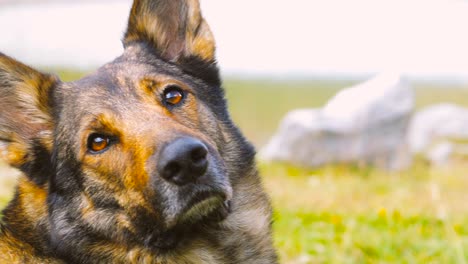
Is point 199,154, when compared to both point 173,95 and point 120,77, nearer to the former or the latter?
point 173,95

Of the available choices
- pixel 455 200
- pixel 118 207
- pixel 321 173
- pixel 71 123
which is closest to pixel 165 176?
pixel 118 207

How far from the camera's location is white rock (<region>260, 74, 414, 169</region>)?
11.6 metres

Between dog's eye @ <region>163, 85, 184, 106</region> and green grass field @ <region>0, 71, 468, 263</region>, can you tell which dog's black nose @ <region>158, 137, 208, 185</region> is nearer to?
dog's eye @ <region>163, 85, 184, 106</region>

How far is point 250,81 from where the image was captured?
20.4 metres

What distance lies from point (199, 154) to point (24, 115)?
1380 mm

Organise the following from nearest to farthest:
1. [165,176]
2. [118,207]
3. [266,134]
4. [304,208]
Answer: [165,176]
[118,207]
[304,208]
[266,134]

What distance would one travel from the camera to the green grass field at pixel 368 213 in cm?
627

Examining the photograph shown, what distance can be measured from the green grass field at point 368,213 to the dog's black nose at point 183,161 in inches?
55.1

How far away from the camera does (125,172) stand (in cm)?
423

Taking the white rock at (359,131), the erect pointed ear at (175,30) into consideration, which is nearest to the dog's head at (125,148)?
the erect pointed ear at (175,30)

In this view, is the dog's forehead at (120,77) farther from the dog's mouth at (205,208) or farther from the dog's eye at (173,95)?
the dog's mouth at (205,208)

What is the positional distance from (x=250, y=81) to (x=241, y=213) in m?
15.7

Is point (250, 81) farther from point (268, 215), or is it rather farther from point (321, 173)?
point (268, 215)

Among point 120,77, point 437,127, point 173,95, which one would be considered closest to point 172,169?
point 173,95
